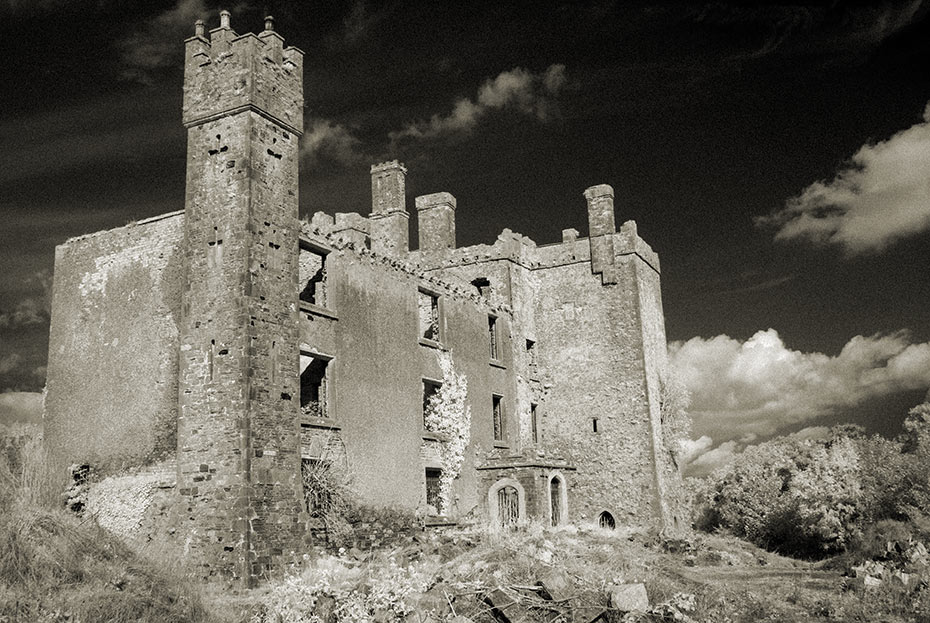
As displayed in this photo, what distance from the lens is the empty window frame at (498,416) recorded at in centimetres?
2678

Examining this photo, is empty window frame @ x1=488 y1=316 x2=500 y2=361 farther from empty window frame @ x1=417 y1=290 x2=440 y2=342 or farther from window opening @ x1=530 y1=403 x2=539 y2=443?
empty window frame @ x1=417 y1=290 x2=440 y2=342

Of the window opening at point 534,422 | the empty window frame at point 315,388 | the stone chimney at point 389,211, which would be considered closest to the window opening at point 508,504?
the window opening at point 534,422

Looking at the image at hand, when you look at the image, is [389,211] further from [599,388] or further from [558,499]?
[558,499]

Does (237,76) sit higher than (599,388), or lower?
higher

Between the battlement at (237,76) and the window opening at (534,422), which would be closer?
the battlement at (237,76)

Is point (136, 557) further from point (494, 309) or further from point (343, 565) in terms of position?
point (494, 309)

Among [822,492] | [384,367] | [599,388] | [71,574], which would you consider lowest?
[71,574]

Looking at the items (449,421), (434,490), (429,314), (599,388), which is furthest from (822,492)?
(429,314)

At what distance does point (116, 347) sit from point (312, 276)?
15.9 feet

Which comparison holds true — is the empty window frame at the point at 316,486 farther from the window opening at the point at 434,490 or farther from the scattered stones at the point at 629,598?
the scattered stones at the point at 629,598

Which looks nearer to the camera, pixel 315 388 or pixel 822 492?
pixel 315 388

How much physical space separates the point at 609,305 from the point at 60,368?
16516 mm

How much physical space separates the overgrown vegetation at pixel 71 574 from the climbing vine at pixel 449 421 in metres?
11.5

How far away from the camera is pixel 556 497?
26.5 m
